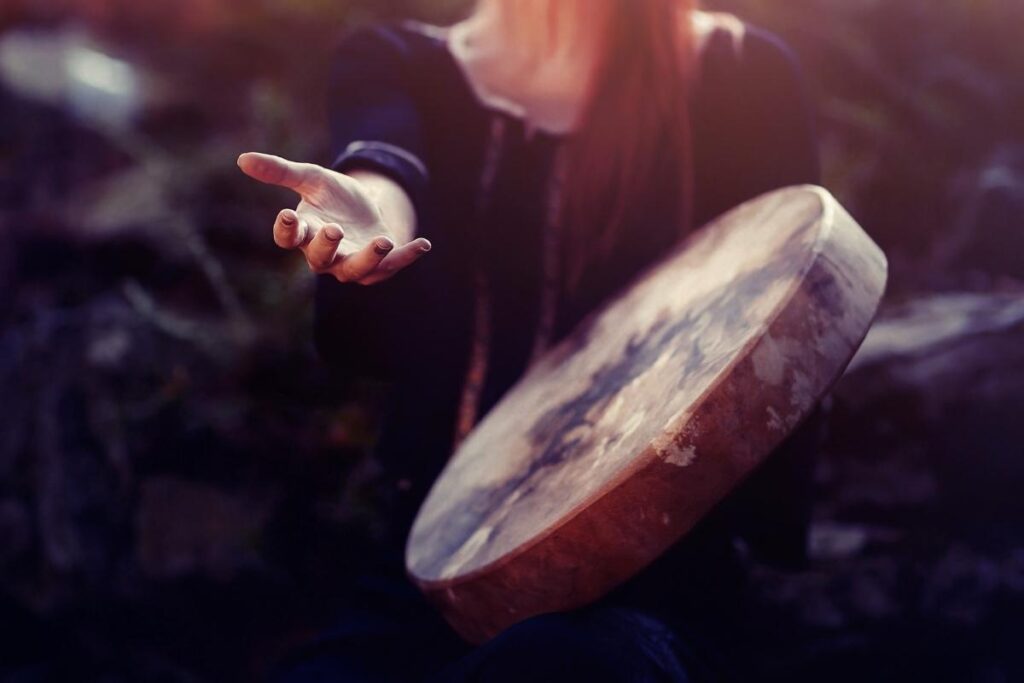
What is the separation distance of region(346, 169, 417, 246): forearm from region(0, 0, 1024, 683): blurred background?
0.85 meters

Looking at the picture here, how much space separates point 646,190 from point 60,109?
3.04m

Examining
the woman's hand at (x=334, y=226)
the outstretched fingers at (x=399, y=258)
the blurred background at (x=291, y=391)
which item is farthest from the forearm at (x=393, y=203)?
the blurred background at (x=291, y=391)

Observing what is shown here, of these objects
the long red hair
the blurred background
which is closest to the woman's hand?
the long red hair

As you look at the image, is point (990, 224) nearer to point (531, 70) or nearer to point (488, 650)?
point (531, 70)

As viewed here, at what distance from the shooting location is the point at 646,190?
1351 mm

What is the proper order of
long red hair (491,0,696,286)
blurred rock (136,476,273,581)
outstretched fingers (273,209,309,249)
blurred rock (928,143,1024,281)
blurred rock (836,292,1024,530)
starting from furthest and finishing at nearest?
blurred rock (136,476,273,581) < blurred rock (928,143,1024,281) < blurred rock (836,292,1024,530) < long red hair (491,0,696,286) < outstretched fingers (273,209,309,249)

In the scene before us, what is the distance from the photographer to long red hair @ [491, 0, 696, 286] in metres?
1.29

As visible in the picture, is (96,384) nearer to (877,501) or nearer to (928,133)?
(877,501)

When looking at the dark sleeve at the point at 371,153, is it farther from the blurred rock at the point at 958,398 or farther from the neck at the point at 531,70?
the blurred rock at the point at 958,398

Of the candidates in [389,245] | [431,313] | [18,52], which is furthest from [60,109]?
[389,245]

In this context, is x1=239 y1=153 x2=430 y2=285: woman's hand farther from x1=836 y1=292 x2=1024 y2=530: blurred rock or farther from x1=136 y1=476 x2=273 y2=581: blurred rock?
x1=136 y1=476 x2=273 y2=581: blurred rock

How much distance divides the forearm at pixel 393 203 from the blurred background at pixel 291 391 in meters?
0.85

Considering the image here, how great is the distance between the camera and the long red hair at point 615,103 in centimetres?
129

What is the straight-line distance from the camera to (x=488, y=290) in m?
1.34
